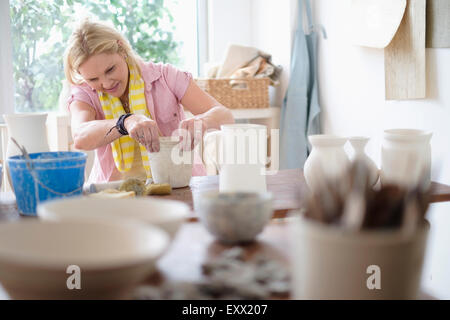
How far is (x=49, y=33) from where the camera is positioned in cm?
306

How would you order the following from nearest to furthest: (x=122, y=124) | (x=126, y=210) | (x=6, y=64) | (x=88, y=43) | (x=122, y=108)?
1. (x=126, y=210)
2. (x=122, y=124)
3. (x=88, y=43)
4. (x=122, y=108)
5. (x=6, y=64)

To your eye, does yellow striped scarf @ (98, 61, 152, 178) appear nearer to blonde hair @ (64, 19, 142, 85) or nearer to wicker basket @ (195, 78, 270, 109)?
blonde hair @ (64, 19, 142, 85)

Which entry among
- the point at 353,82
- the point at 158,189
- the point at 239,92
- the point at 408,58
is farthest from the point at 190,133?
the point at 239,92

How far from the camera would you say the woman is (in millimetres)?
1814

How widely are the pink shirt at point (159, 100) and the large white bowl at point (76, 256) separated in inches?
55.8

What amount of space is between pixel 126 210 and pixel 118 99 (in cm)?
132

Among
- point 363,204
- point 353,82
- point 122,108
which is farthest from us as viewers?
point 353,82

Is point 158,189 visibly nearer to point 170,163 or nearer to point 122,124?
point 170,163

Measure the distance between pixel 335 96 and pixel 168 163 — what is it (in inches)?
58.0

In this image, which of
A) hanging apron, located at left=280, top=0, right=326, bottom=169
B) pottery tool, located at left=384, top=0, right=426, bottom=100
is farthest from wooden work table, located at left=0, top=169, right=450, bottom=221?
hanging apron, located at left=280, top=0, right=326, bottom=169

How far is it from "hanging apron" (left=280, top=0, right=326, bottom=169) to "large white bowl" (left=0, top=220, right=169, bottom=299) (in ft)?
7.47

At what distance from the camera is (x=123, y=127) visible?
1603 mm
